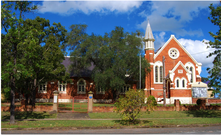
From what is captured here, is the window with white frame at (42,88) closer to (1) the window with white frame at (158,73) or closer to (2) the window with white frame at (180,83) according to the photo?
(1) the window with white frame at (158,73)

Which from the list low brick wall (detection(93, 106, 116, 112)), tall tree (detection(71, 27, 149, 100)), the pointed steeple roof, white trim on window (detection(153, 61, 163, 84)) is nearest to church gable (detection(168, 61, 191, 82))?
white trim on window (detection(153, 61, 163, 84))

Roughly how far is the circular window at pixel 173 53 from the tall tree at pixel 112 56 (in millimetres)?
8835

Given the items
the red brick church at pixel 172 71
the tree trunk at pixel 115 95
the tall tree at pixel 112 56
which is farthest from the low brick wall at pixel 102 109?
the red brick church at pixel 172 71

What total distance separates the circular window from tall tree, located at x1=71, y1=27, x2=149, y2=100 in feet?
29.0

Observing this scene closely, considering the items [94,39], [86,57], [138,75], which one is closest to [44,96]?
[86,57]

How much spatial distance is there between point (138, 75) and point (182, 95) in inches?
371

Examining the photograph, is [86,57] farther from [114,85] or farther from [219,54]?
[219,54]

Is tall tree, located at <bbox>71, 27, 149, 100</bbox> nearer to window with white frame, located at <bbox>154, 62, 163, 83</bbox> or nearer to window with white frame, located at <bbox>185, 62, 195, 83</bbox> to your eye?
window with white frame, located at <bbox>154, 62, 163, 83</bbox>

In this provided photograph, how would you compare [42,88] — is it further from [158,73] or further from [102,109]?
[158,73]

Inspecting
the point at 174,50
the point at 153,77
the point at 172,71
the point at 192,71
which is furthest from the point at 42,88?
the point at 192,71

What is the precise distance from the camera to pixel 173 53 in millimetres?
41250

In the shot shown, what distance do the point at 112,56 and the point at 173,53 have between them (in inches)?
618

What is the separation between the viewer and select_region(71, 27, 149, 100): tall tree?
3178 centimetres

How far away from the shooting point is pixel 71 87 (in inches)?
1592
